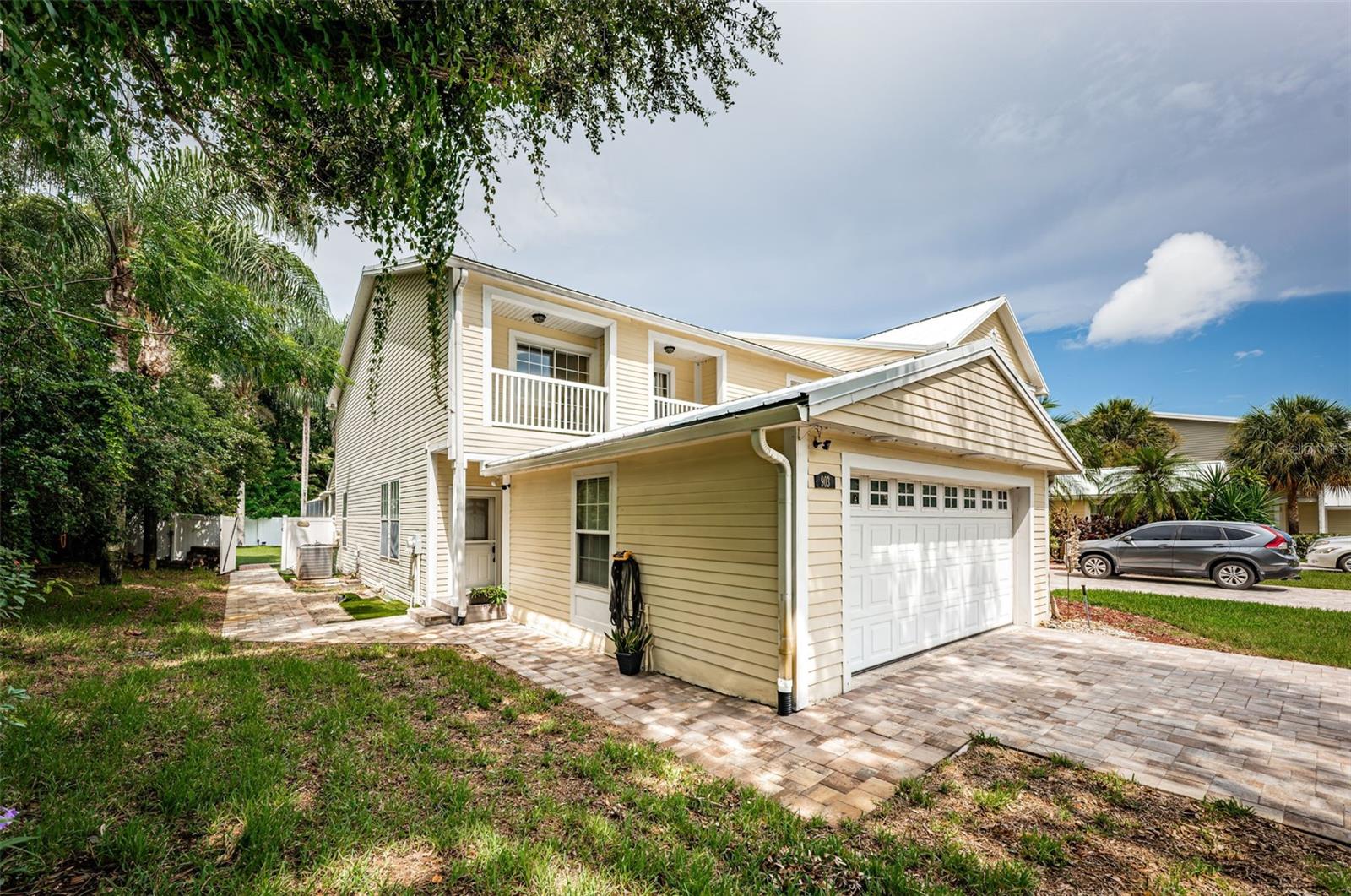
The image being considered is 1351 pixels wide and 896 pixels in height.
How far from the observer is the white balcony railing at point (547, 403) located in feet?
30.9

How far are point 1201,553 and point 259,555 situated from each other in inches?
1327

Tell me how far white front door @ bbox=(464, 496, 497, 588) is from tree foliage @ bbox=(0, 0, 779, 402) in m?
6.82

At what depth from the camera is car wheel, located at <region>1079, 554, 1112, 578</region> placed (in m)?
14.7

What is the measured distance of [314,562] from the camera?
15.1 m

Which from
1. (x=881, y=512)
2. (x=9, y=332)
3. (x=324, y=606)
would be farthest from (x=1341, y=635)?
(x=9, y=332)

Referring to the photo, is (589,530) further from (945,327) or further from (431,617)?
(945,327)

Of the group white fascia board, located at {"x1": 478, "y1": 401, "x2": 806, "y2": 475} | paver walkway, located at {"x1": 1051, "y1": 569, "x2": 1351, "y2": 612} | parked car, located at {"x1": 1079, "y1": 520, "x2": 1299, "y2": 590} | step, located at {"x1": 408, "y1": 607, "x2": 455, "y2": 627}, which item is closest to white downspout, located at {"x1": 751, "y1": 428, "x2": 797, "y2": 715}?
white fascia board, located at {"x1": 478, "y1": 401, "x2": 806, "y2": 475}

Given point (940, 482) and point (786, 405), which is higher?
point (786, 405)

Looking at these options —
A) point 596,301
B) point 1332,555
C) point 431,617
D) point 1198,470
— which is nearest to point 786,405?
point 596,301

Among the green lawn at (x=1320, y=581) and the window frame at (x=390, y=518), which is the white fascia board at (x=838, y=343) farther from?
the green lawn at (x=1320, y=581)

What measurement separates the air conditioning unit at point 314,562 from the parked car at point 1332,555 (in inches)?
1151

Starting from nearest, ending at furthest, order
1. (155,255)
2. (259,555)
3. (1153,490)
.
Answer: (155,255) → (1153,490) → (259,555)

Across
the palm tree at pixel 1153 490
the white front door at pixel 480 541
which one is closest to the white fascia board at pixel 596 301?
the white front door at pixel 480 541

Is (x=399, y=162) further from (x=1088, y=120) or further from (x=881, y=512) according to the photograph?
(x=1088, y=120)
